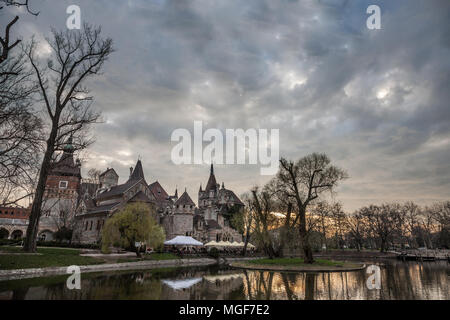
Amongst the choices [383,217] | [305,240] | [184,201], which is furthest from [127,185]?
[383,217]

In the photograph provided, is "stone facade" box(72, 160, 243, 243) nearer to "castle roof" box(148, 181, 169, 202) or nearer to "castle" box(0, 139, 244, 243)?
"castle" box(0, 139, 244, 243)

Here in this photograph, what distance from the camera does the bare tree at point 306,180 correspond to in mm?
26828

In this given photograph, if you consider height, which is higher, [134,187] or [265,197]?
[134,187]

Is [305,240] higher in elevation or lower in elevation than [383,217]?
lower

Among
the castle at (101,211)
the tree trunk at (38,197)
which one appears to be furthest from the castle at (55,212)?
the tree trunk at (38,197)

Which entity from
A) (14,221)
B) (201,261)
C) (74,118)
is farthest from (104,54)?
(14,221)

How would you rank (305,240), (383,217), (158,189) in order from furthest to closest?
(158,189)
(383,217)
(305,240)

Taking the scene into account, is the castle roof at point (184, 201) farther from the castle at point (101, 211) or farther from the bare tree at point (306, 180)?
the bare tree at point (306, 180)

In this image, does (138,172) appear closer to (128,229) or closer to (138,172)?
(138,172)

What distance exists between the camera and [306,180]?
28625 millimetres
